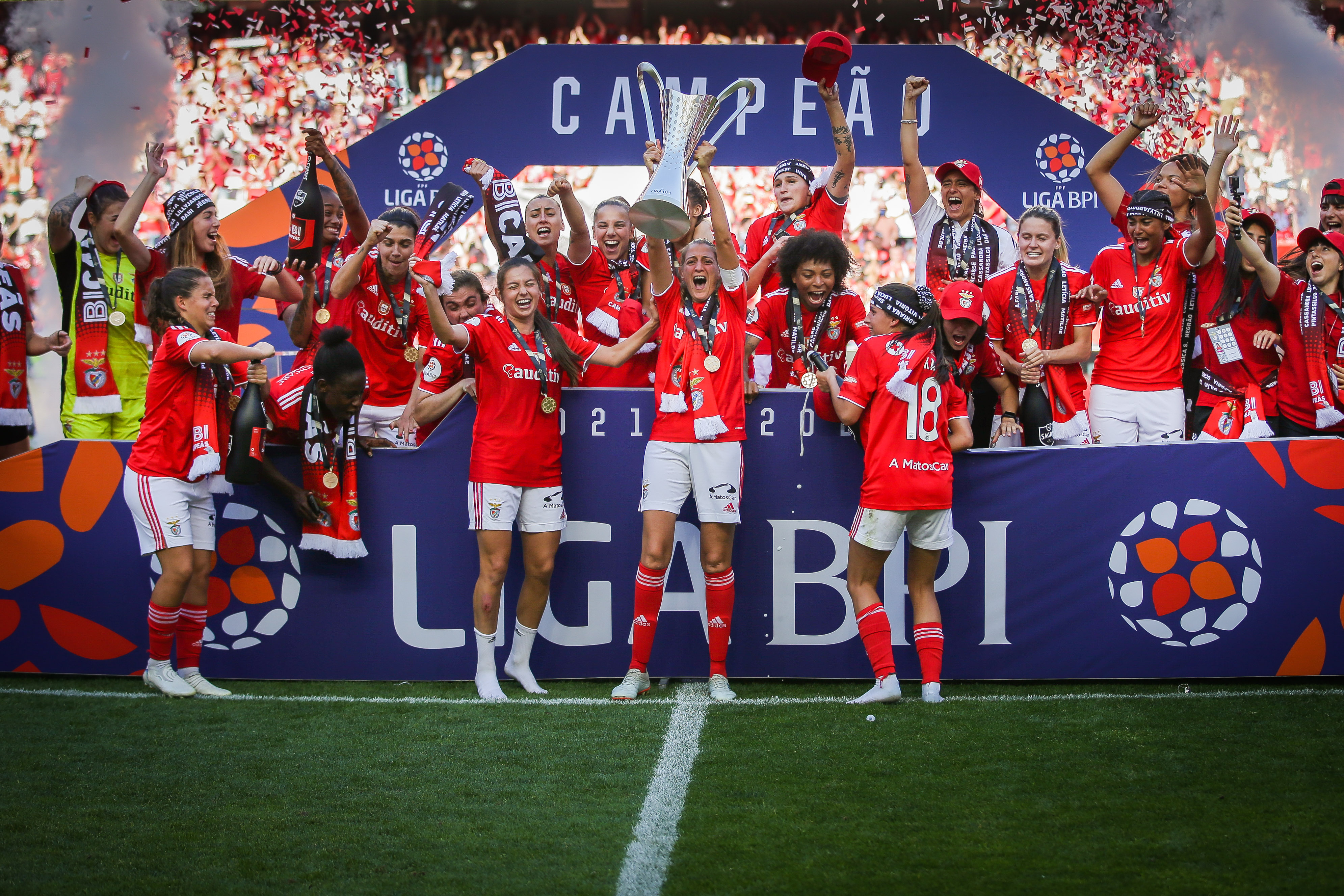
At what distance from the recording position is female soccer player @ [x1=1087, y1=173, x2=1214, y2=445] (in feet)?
18.5

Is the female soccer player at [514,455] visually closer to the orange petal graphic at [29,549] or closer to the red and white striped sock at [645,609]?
the red and white striped sock at [645,609]

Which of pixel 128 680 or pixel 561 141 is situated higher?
pixel 561 141

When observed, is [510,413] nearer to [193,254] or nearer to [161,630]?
[161,630]

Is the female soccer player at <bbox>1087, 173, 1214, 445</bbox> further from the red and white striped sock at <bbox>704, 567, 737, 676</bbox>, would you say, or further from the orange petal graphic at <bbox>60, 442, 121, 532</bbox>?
the orange petal graphic at <bbox>60, 442, 121, 532</bbox>

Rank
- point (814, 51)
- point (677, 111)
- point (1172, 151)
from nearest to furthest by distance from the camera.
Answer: point (677, 111) < point (814, 51) < point (1172, 151)

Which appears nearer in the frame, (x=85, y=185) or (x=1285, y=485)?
(x=1285, y=485)

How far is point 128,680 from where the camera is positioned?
205 inches

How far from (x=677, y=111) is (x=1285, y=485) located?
2.93 metres

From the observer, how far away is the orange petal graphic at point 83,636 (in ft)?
17.0

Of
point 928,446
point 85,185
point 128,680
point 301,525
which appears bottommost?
point 128,680

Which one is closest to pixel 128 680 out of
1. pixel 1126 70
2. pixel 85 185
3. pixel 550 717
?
pixel 550 717

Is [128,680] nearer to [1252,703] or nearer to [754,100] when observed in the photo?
[1252,703]

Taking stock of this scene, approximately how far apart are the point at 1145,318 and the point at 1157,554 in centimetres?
128

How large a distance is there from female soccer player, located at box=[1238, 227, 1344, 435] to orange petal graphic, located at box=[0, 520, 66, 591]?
5.57 m
